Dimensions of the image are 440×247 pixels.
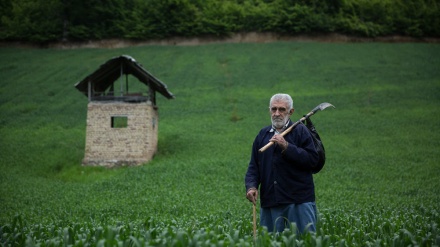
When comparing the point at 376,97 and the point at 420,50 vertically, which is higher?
the point at 420,50

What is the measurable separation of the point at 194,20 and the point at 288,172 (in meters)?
57.9

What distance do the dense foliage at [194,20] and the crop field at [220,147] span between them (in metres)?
3.66

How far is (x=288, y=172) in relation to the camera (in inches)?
243

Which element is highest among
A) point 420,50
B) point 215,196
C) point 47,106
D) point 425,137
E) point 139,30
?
point 139,30

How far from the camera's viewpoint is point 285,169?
6.18 meters

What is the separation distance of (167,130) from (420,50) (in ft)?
118

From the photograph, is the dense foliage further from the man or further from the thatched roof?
the man

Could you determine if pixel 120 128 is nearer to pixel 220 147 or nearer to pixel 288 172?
pixel 220 147

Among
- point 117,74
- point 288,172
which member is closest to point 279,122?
point 288,172

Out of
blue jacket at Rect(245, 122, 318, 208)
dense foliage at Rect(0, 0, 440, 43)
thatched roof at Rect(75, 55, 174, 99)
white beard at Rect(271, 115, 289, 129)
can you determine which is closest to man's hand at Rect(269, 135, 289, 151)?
blue jacket at Rect(245, 122, 318, 208)

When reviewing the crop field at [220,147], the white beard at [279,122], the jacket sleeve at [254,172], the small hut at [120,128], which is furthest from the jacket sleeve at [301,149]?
the small hut at [120,128]

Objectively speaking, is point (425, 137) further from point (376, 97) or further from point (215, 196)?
point (215, 196)

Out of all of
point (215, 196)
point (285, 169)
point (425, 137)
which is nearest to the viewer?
point (285, 169)

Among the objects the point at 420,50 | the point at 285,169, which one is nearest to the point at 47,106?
the point at 285,169
